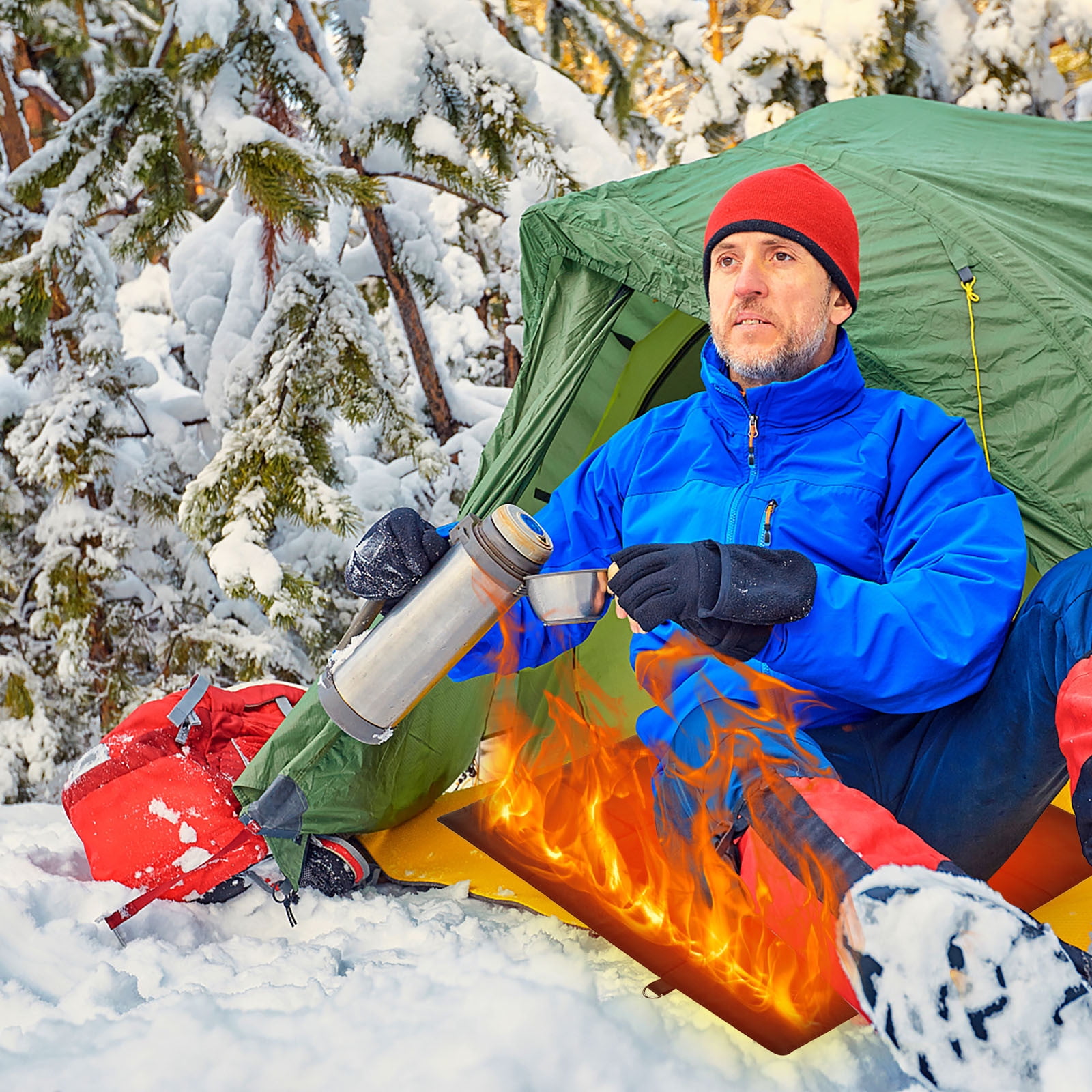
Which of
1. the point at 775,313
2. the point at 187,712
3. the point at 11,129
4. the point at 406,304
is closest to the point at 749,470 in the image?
the point at 775,313

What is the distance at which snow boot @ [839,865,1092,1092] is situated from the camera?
3.64ft

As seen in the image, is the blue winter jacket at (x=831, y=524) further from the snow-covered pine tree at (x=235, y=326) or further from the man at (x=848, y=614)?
the snow-covered pine tree at (x=235, y=326)

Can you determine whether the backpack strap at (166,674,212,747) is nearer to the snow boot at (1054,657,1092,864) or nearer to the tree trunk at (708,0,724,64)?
the snow boot at (1054,657,1092,864)

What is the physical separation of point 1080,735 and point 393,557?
1.15m

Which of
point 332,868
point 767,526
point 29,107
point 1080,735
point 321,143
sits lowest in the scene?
point 332,868

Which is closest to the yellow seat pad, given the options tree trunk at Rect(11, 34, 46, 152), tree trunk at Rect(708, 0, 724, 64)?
tree trunk at Rect(11, 34, 46, 152)

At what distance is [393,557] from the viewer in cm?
178

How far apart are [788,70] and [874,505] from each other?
4420 millimetres

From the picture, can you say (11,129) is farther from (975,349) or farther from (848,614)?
(848,614)

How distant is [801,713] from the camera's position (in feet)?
5.92

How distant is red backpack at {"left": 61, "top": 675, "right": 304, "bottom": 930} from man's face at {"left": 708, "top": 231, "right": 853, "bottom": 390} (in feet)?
4.96

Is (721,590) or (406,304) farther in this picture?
(406,304)

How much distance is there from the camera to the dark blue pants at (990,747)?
148 centimetres

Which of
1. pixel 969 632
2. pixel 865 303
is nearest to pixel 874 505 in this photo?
pixel 969 632
